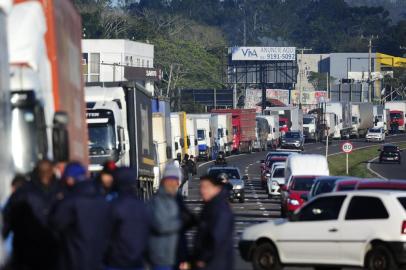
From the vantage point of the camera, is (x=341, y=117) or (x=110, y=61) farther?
(x=110, y=61)

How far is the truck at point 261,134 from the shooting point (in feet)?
342

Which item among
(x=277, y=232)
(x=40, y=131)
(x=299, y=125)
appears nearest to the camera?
(x=40, y=131)

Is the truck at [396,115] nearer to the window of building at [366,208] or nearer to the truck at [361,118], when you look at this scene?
the truck at [361,118]

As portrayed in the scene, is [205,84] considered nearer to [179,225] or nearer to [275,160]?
[275,160]

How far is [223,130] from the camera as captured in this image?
3639 inches

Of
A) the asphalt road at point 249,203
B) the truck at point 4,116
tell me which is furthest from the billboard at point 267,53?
the truck at point 4,116

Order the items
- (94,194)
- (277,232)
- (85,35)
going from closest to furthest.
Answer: (94,194) → (277,232) → (85,35)

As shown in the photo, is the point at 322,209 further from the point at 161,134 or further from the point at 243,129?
the point at 243,129

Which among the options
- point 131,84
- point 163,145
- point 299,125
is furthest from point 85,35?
point 131,84

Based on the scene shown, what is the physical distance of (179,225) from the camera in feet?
47.5

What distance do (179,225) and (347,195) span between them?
8.41 meters

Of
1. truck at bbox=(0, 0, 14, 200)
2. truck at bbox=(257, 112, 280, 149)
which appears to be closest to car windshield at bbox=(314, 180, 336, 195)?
truck at bbox=(0, 0, 14, 200)

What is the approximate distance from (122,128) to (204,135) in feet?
177

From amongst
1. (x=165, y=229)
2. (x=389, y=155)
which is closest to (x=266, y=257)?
(x=165, y=229)
